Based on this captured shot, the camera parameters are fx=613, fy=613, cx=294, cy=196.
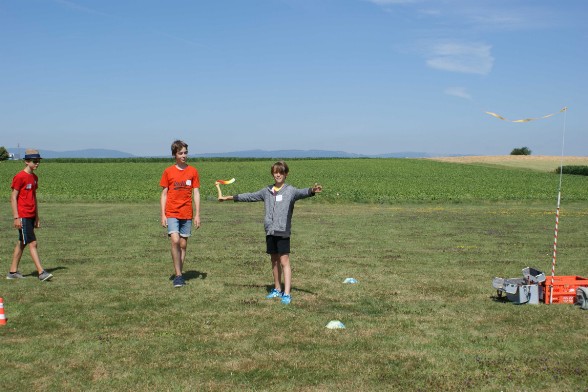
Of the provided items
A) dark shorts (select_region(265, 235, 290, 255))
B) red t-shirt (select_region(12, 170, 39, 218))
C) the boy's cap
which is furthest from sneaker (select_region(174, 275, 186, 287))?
the boy's cap

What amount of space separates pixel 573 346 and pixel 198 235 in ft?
41.9

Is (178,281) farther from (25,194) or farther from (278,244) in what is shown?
(25,194)

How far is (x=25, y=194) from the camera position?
11.5 metres

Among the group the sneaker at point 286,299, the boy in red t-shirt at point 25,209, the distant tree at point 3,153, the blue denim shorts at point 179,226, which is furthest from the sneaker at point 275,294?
the distant tree at point 3,153

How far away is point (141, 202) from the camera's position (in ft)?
109

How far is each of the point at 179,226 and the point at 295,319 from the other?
359 cm

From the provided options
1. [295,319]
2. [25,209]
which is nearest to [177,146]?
[25,209]

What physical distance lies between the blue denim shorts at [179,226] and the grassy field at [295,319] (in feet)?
3.21

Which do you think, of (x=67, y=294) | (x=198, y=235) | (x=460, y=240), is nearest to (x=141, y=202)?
(x=198, y=235)

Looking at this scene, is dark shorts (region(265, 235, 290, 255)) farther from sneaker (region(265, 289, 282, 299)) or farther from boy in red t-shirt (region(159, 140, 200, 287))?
boy in red t-shirt (region(159, 140, 200, 287))

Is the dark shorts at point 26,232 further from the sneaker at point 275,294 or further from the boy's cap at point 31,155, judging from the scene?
the sneaker at point 275,294

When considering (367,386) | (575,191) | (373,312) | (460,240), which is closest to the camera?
(367,386)

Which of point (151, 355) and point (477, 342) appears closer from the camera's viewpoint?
point (151, 355)

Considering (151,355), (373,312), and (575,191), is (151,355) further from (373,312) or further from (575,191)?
(575,191)
